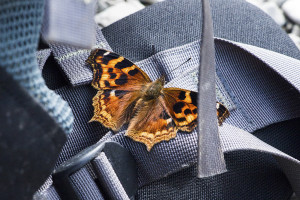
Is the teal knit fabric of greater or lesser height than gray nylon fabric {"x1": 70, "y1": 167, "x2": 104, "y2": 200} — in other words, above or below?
above

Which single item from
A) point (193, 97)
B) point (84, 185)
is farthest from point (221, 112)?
point (84, 185)

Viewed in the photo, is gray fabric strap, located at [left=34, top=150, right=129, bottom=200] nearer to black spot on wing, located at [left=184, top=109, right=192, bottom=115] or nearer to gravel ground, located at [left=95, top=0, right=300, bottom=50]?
black spot on wing, located at [left=184, top=109, right=192, bottom=115]

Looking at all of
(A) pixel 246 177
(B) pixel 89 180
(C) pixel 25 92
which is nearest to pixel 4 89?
(C) pixel 25 92

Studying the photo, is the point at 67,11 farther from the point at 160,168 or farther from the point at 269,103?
the point at 269,103

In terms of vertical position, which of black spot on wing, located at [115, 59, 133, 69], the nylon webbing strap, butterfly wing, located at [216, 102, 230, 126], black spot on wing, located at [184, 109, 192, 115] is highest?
the nylon webbing strap

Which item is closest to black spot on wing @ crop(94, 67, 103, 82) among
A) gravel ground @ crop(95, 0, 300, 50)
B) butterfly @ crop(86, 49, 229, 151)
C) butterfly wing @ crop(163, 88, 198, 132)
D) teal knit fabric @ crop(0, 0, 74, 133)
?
butterfly @ crop(86, 49, 229, 151)

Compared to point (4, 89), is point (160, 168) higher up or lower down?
lower down

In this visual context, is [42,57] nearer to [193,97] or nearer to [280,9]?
[193,97]
